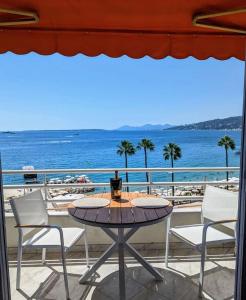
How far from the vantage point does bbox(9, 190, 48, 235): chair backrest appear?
2.19 metres

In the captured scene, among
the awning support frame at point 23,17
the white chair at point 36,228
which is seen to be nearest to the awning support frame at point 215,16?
the awning support frame at point 23,17

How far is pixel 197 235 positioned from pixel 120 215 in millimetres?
733

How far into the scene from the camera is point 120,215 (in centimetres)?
206

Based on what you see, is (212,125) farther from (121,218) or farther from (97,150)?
(121,218)

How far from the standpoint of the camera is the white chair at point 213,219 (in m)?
2.19

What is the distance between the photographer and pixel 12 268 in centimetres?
258

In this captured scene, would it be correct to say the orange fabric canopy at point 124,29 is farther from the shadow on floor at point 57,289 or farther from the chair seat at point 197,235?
the shadow on floor at point 57,289

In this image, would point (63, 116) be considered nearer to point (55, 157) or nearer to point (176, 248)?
point (55, 157)

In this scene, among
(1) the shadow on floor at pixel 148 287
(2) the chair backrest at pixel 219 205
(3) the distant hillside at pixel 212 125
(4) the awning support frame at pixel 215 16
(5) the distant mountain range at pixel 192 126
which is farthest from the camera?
(5) the distant mountain range at pixel 192 126

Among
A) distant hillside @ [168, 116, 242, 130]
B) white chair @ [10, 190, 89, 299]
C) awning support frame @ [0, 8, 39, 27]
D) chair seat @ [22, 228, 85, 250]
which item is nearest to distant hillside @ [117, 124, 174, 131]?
distant hillside @ [168, 116, 242, 130]

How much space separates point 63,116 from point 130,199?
3686 centimetres

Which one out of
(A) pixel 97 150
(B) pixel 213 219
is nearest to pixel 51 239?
(B) pixel 213 219

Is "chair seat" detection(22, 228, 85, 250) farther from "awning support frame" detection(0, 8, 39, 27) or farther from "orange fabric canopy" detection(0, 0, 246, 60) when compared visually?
"awning support frame" detection(0, 8, 39, 27)

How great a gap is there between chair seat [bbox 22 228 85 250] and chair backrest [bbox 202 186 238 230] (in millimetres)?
1173
